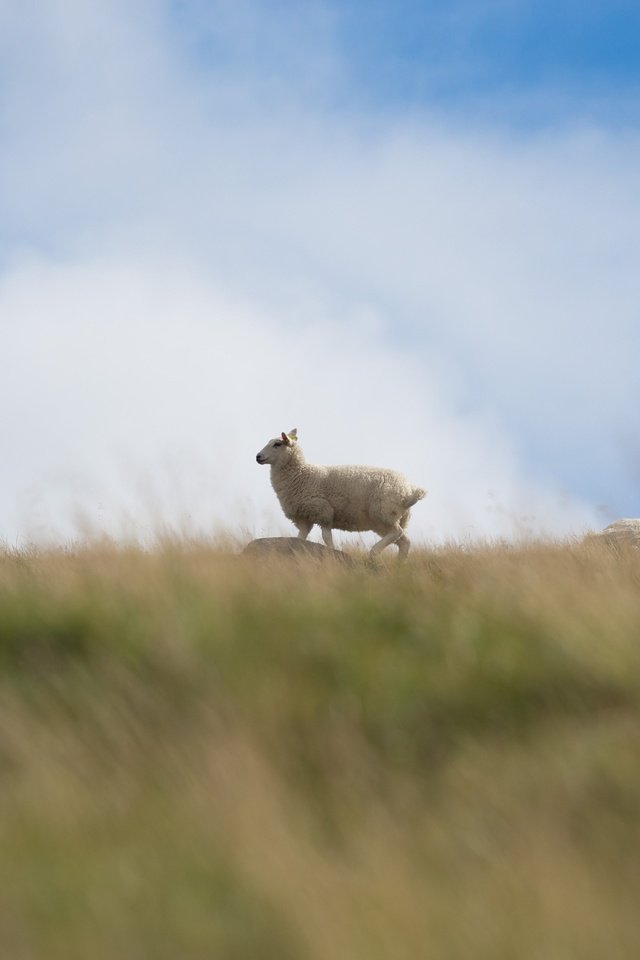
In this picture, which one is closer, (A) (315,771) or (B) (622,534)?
(A) (315,771)

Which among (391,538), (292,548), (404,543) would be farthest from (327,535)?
(292,548)

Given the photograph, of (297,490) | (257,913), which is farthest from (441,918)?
(297,490)

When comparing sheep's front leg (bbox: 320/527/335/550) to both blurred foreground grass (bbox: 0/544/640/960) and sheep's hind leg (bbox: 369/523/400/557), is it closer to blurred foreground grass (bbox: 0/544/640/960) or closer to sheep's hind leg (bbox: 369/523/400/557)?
sheep's hind leg (bbox: 369/523/400/557)

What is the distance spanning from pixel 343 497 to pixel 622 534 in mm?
3842

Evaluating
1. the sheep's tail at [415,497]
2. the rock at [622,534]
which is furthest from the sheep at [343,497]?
the rock at [622,534]

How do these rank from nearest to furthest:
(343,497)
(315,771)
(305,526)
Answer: (315,771) < (343,497) < (305,526)

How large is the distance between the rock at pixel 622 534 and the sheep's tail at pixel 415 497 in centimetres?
237

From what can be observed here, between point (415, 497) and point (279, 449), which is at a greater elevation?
point (279, 449)

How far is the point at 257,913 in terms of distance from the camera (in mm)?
3475

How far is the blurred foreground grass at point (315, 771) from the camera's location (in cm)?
344

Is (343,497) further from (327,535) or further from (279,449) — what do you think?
(279,449)

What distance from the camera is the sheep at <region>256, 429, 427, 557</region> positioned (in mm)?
14070

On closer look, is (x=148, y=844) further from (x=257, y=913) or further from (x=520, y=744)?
(x=520, y=744)

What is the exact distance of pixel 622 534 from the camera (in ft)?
48.9
